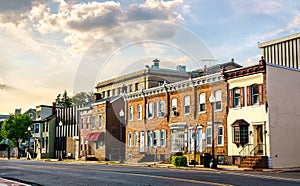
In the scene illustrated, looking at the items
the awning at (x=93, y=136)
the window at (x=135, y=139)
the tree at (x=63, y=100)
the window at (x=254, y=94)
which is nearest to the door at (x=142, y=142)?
the window at (x=135, y=139)

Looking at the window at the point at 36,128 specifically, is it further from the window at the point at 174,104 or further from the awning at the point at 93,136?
the window at the point at 174,104

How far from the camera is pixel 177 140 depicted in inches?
1850

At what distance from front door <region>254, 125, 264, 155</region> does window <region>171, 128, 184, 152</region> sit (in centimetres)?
1035

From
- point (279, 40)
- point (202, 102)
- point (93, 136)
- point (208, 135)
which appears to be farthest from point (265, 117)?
point (93, 136)

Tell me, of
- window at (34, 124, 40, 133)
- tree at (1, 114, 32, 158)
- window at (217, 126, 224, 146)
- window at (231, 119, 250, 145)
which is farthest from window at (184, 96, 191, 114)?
window at (34, 124, 40, 133)

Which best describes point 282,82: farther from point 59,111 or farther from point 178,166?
point 59,111

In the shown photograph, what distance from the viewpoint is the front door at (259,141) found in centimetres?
3650

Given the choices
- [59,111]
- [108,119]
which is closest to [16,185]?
[108,119]

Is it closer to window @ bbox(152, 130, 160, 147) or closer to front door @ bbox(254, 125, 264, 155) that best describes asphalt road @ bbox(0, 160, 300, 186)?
front door @ bbox(254, 125, 264, 155)

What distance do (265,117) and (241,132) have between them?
9.60 ft

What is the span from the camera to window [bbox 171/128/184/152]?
46.3 m

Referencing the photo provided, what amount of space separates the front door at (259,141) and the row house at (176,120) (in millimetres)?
3727

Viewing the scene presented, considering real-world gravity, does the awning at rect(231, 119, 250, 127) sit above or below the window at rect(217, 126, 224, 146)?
above

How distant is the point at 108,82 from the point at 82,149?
25839 mm
